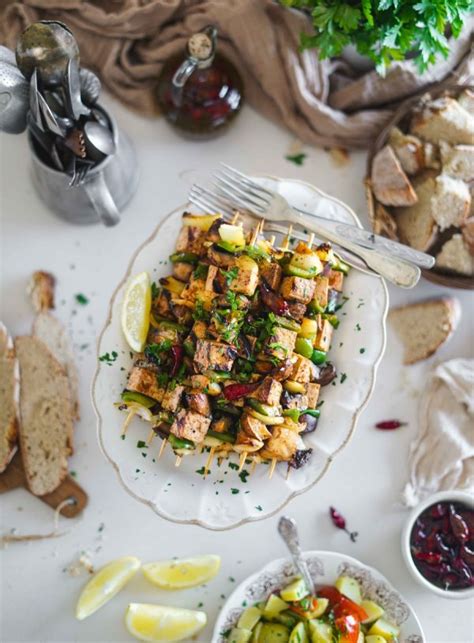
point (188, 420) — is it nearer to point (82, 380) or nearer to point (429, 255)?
point (82, 380)

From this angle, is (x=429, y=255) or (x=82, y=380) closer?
(x=429, y=255)

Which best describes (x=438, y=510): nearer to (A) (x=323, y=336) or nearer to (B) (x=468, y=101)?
(A) (x=323, y=336)

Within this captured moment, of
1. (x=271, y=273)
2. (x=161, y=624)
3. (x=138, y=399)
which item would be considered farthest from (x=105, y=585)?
(x=271, y=273)

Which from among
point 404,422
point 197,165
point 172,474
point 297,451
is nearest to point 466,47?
point 197,165

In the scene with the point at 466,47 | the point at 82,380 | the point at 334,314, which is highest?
the point at 466,47

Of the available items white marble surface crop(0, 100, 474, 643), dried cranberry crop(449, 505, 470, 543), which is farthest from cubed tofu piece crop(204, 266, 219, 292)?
dried cranberry crop(449, 505, 470, 543)

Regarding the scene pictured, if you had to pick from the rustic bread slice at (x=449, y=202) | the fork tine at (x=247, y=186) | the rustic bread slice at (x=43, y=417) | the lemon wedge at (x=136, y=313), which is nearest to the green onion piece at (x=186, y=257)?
the lemon wedge at (x=136, y=313)
